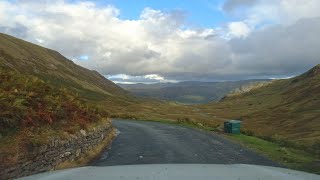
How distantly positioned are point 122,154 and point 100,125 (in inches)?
168

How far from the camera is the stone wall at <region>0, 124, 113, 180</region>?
1288 centimetres

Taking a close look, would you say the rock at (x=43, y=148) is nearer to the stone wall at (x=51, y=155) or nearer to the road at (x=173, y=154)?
the stone wall at (x=51, y=155)

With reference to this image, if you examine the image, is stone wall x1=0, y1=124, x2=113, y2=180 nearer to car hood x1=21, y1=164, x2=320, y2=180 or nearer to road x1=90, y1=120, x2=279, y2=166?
road x1=90, y1=120, x2=279, y2=166

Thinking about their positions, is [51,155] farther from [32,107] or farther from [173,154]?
[173,154]

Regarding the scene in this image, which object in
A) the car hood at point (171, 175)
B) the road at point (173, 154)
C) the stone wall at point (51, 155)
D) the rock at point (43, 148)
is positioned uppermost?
the car hood at point (171, 175)

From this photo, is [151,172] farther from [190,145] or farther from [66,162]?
[190,145]

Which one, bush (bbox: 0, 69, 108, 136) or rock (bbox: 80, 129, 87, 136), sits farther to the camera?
rock (bbox: 80, 129, 87, 136)

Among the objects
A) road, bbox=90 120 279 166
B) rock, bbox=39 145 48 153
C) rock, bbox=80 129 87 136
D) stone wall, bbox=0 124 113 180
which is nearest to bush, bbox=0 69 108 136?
rock, bbox=80 129 87 136

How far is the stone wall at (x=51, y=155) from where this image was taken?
12878 mm

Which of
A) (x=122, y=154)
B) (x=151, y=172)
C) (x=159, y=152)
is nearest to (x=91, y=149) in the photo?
(x=122, y=154)

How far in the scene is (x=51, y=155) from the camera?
15.8 meters

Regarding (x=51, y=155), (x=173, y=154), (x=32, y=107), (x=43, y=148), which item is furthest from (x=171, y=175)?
(x=173, y=154)

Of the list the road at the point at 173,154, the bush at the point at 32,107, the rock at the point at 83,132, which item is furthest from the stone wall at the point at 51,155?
the road at the point at 173,154

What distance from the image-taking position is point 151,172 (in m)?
5.76
